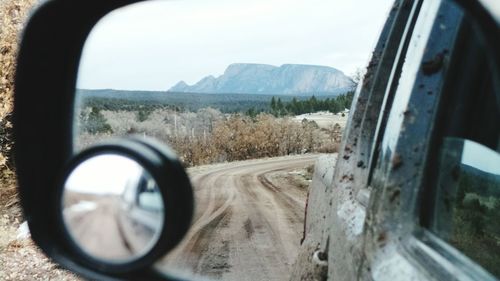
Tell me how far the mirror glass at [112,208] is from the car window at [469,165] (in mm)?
550

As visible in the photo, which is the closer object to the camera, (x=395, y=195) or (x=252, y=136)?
(x=395, y=195)

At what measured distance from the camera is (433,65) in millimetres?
1335

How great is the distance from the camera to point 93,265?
1.47 meters

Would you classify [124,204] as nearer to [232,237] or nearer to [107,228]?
[107,228]

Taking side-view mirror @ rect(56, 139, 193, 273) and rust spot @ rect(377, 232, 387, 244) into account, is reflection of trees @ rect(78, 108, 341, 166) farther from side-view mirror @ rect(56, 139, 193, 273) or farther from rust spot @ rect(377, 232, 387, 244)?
rust spot @ rect(377, 232, 387, 244)

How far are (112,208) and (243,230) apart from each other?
9.76 metres

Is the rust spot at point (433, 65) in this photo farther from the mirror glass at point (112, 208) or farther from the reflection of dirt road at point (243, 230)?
the reflection of dirt road at point (243, 230)

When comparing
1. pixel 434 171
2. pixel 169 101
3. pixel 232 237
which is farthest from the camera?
pixel 232 237

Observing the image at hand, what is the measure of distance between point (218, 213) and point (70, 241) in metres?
11.6

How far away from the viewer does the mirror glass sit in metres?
1.30

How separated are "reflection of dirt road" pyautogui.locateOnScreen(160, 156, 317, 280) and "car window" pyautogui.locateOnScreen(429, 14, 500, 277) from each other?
2.21ft

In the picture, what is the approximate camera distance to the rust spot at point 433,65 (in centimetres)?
131

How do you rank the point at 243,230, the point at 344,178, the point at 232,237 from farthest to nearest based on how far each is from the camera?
the point at 243,230
the point at 232,237
the point at 344,178

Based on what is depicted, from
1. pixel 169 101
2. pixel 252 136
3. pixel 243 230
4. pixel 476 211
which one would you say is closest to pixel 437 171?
pixel 476 211
